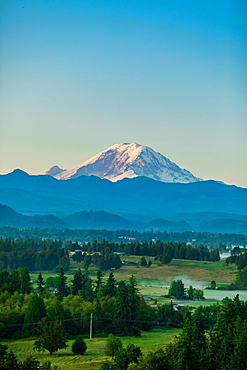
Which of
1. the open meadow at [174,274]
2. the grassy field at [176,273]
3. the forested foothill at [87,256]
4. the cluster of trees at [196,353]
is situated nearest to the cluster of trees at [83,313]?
the cluster of trees at [196,353]

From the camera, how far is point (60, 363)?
1708 inches

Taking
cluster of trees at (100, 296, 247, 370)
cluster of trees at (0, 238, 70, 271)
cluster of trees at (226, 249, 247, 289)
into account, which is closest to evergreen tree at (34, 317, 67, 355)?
cluster of trees at (100, 296, 247, 370)

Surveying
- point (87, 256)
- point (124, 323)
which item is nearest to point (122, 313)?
point (124, 323)

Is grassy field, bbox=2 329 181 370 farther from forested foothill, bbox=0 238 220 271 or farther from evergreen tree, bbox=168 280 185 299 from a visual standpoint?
forested foothill, bbox=0 238 220 271

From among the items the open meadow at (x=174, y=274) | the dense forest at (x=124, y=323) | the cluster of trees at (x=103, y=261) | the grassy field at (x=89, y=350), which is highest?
the cluster of trees at (x=103, y=261)

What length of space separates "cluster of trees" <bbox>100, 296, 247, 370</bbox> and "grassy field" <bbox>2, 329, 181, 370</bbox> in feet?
14.6

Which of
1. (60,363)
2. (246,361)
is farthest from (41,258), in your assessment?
(246,361)

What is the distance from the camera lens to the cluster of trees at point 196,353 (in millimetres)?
36469

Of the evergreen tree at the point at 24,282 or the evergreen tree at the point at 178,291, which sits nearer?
the evergreen tree at the point at 24,282

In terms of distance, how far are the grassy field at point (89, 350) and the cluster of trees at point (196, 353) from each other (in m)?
4.46

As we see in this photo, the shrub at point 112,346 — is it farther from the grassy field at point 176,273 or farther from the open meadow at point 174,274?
the grassy field at point 176,273

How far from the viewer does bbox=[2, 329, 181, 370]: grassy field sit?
43.2 metres

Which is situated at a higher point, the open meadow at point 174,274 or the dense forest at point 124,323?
the open meadow at point 174,274

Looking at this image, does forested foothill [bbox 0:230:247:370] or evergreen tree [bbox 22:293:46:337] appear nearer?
forested foothill [bbox 0:230:247:370]
